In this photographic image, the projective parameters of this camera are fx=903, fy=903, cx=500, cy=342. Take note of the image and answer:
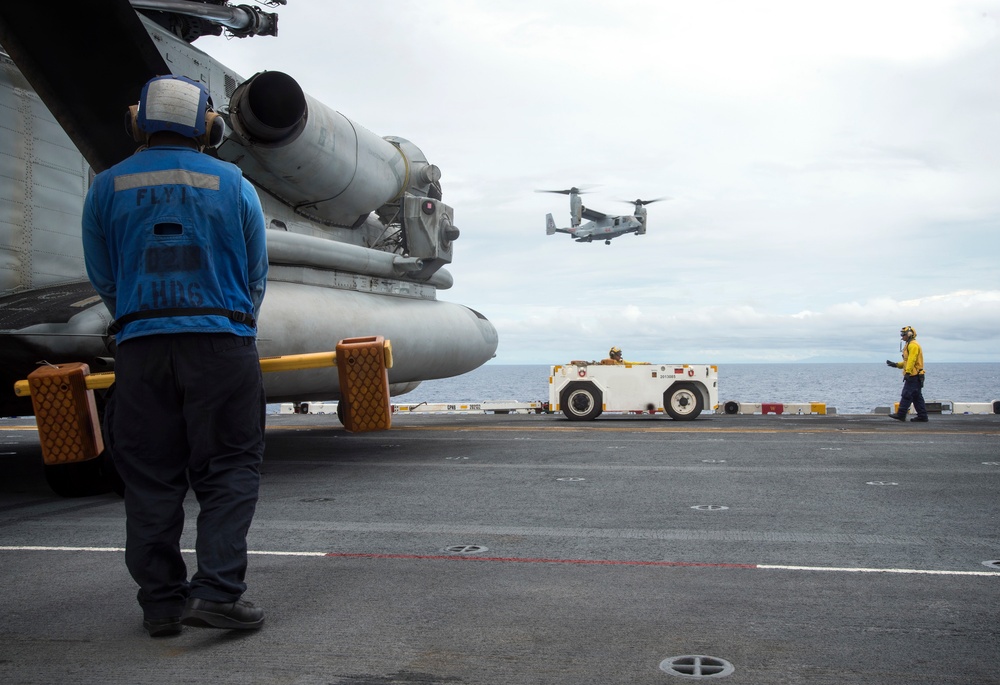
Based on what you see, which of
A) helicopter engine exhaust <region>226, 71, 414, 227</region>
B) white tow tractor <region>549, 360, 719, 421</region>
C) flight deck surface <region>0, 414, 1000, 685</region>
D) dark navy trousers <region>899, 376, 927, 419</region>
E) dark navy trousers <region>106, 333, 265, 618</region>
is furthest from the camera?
white tow tractor <region>549, 360, 719, 421</region>

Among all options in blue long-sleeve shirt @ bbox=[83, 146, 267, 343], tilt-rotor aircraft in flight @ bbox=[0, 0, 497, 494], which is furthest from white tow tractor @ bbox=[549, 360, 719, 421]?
blue long-sleeve shirt @ bbox=[83, 146, 267, 343]

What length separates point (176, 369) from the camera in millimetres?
3529

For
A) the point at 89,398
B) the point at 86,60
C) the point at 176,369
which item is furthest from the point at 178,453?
the point at 86,60

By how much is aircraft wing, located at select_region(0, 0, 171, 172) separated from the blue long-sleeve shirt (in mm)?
5182

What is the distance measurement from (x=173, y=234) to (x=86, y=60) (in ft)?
18.7

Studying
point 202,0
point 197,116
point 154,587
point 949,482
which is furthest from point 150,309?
point 202,0

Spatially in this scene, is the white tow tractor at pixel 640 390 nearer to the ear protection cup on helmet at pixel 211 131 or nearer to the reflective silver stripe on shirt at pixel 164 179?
the ear protection cup on helmet at pixel 211 131

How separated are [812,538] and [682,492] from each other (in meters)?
2.13

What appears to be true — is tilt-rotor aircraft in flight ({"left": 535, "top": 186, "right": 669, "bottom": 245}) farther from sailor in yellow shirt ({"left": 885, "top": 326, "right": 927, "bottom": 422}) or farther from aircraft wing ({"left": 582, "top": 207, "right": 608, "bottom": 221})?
sailor in yellow shirt ({"left": 885, "top": 326, "right": 927, "bottom": 422})

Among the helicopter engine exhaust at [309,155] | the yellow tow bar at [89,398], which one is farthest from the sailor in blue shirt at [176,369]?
→ the helicopter engine exhaust at [309,155]

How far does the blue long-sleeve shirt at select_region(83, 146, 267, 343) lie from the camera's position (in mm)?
3543

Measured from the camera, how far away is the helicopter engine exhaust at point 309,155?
10.0m

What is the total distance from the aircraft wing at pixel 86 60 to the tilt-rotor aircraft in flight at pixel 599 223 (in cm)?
A: 5156

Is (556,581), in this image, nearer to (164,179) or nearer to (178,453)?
(178,453)
